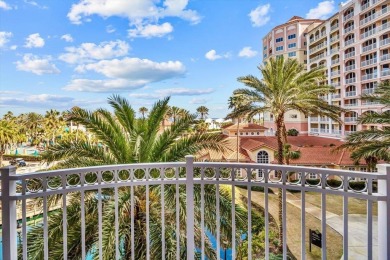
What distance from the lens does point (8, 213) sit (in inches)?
93.0

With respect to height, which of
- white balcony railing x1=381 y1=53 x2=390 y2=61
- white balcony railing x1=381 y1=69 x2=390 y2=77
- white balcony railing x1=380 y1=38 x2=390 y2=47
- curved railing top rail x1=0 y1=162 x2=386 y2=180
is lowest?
curved railing top rail x1=0 y1=162 x2=386 y2=180

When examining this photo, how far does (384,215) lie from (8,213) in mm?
3297

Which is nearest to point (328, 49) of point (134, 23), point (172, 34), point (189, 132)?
point (172, 34)

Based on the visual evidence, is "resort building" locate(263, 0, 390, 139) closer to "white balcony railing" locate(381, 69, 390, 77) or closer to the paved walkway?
"white balcony railing" locate(381, 69, 390, 77)

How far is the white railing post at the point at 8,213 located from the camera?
2316 millimetres

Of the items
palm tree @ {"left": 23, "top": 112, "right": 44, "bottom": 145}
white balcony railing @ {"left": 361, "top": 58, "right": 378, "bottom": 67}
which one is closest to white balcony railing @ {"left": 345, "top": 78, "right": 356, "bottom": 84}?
white balcony railing @ {"left": 361, "top": 58, "right": 378, "bottom": 67}

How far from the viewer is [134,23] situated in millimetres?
21875

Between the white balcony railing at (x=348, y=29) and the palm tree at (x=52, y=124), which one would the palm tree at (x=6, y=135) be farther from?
the white balcony railing at (x=348, y=29)

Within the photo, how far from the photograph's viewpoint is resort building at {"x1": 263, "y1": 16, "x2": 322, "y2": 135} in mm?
43562

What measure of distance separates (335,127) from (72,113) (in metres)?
37.9

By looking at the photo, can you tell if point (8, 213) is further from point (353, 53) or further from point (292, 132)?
point (292, 132)

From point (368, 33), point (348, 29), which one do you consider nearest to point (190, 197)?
point (368, 33)

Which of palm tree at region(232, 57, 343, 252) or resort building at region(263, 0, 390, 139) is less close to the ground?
resort building at region(263, 0, 390, 139)

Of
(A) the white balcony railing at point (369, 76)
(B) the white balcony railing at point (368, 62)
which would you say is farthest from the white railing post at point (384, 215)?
(B) the white balcony railing at point (368, 62)
